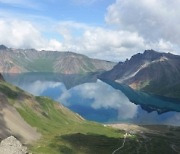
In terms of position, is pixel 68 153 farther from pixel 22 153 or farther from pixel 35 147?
pixel 22 153

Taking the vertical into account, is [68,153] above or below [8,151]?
above

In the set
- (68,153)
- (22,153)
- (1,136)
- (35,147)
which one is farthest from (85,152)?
(22,153)

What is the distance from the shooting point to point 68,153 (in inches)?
7441

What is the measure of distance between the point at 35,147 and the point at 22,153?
322 feet

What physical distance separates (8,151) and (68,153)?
9604 cm

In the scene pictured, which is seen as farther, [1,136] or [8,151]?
[1,136]

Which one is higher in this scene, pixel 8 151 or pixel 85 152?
pixel 85 152

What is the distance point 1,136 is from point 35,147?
20.3 metres

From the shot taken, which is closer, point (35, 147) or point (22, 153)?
point (22, 153)

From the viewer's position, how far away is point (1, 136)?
19762cm

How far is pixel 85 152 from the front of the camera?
199 m

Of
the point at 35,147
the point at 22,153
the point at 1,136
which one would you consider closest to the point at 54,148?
the point at 35,147

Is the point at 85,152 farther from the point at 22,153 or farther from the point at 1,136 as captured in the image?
the point at 22,153

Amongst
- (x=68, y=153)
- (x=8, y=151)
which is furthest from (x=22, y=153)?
(x=68, y=153)
